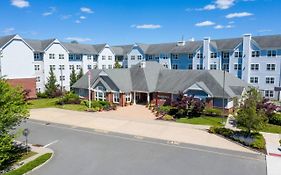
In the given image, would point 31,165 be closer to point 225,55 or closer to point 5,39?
point 5,39

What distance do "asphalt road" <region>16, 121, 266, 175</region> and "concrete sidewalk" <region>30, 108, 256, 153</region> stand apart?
151 centimetres

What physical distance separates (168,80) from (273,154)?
24562mm

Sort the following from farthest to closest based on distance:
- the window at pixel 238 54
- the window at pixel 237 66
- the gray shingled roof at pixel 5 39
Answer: the window at pixel 237 66, the window at pixel 238 54, the gray shingled roof at pixel 5 39

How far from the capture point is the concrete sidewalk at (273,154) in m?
18.4

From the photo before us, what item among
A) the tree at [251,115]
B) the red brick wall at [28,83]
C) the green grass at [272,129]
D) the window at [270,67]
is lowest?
the green grass at [272,129]

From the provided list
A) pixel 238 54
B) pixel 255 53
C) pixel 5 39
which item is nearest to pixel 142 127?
pixel 238 54

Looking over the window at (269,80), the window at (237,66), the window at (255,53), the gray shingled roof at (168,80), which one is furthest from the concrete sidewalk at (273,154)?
the window at (237,66)

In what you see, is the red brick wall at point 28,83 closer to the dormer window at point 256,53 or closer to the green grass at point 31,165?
the green grass at point 31,165

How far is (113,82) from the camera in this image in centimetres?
4344

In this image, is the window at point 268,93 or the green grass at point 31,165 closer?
the green grass at point 31,165

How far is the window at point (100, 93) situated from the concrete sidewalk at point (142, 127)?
7.08 meters

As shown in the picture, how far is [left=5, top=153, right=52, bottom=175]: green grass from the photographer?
1758 cm

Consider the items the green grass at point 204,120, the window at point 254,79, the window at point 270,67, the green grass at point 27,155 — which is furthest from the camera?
the window at point 254,79

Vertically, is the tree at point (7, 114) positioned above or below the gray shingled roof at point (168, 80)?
below
